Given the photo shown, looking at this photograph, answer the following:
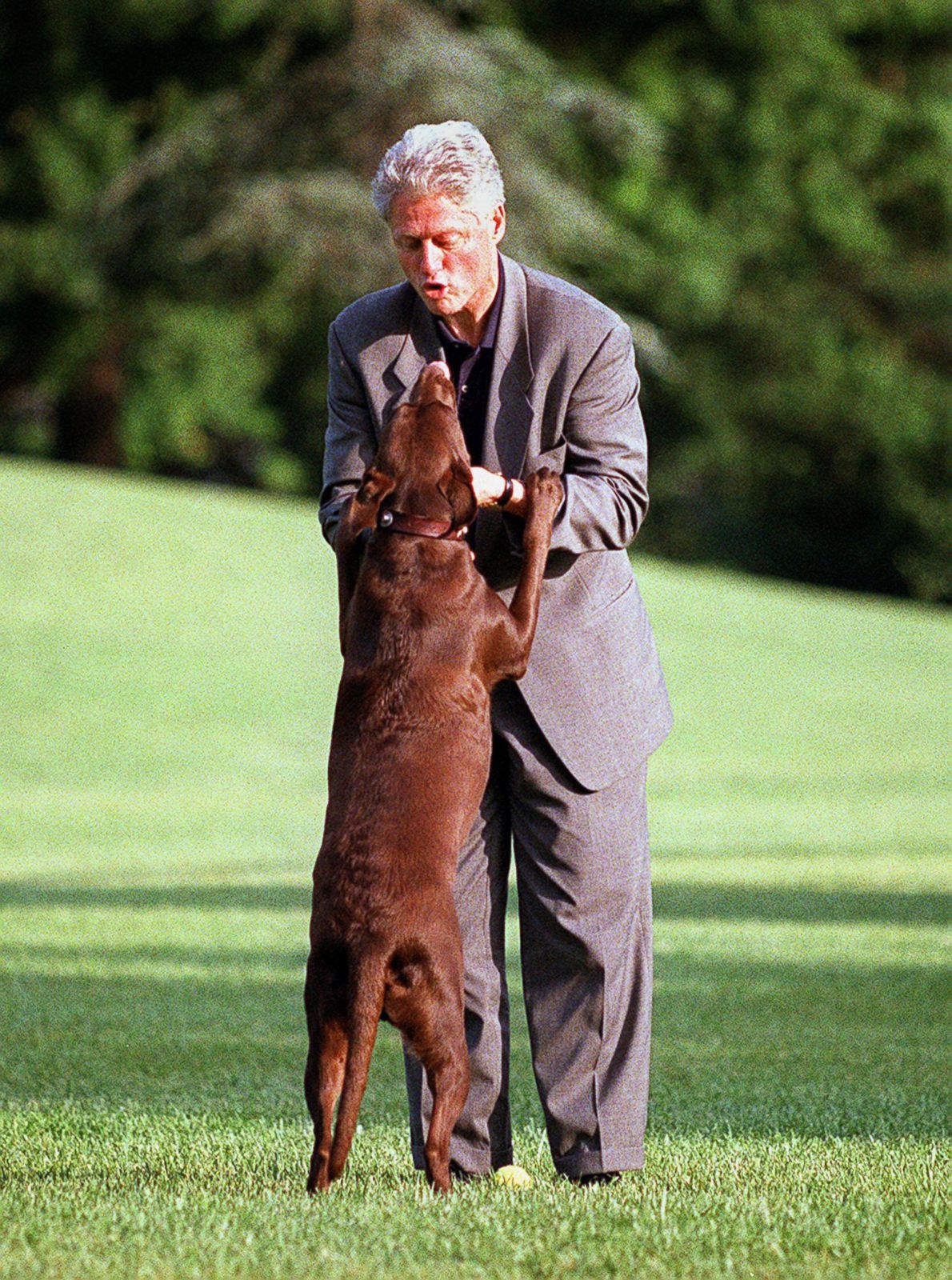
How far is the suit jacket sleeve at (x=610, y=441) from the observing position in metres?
4.55

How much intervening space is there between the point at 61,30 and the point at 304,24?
4.07m

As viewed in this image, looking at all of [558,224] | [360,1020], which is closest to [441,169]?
[360,1020]

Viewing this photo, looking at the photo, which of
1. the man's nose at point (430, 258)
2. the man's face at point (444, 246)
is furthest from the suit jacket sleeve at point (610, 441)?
the man's nose at point (430, 258)

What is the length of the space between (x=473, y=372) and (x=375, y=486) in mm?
492

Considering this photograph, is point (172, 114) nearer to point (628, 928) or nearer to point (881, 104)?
point (881, 104)

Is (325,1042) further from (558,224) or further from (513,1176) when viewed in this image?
(558,224)

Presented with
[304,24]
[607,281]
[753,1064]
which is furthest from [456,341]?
[607,281]

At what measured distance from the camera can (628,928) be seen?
4695mm

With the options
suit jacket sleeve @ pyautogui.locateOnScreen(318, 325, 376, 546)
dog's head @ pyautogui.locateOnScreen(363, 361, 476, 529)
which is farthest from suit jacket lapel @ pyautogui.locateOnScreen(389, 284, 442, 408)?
dog's head @ pyautogui.locateOnScreen(363, 361, 476, 529)

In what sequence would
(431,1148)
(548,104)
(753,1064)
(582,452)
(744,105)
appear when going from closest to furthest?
(431,1148)
(582,452)
(753,1064)
(548,104)
(744,105)

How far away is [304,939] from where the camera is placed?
10664 mm

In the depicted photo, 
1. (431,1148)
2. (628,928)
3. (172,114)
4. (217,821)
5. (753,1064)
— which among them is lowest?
(217,821)

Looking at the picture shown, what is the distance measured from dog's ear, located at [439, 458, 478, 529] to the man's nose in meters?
0.42

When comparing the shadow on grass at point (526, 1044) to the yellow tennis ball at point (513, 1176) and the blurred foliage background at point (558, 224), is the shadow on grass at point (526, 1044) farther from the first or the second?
the blurred foliage background at point (558, 224)
